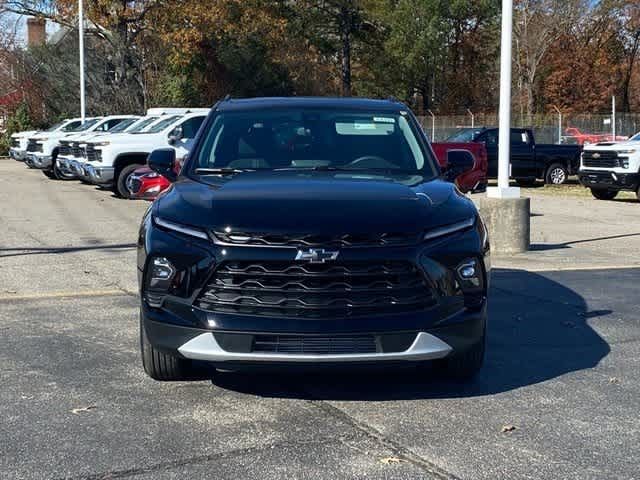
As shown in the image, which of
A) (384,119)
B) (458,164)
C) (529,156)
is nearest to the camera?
(458,164)

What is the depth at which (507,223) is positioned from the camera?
11.9 metres

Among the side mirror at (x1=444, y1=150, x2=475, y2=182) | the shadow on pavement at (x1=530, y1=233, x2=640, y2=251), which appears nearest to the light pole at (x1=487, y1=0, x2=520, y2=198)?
the shadow on pavement at (x1=530, y1=233, x2=640, y2=251)

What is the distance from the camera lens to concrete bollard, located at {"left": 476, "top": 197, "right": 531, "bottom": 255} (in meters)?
11.9

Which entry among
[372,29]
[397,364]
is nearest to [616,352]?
[397,364]

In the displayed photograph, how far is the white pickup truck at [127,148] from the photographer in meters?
19.3

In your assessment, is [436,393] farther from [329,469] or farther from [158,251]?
[158,251]

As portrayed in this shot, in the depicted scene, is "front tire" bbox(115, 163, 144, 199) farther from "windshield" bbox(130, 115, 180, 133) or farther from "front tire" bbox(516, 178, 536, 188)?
"front tire" bbox(516, 178, 536, 188)

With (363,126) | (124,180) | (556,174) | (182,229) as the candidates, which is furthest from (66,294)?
(556,174)

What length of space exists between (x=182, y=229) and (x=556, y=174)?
23.4m

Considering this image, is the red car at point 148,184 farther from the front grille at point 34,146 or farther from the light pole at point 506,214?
the front grille at point 34,146

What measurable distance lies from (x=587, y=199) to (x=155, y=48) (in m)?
27.6

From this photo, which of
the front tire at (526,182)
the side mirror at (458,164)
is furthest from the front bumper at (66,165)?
the side mirror at (458,164)

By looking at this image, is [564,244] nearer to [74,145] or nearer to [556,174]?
[74,145]

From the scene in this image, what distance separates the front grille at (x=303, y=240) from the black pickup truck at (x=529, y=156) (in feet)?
68.8
